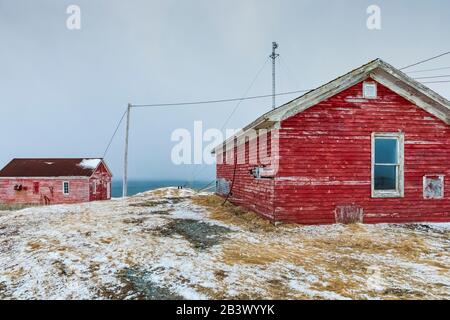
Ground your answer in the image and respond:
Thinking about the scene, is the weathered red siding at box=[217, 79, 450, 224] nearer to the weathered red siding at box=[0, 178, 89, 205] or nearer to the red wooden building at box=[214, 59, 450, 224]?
the red wooden building at box=[214, 59, 450, 224]

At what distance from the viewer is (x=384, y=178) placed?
13.3 meters

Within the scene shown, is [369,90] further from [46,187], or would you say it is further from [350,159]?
[46,187]

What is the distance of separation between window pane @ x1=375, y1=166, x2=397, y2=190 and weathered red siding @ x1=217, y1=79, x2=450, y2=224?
7.60 feet

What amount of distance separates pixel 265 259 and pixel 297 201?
3.78m

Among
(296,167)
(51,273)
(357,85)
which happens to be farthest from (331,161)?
(51,273)

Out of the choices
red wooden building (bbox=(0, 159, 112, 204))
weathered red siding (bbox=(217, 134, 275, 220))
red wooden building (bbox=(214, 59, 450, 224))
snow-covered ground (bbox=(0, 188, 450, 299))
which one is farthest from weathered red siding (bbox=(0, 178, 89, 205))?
red wooden building (bbox=(214, 59, 450, 224))

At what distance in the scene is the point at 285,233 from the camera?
28.8 ft

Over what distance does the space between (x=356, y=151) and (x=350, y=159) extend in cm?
34

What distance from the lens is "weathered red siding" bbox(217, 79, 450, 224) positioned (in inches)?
385

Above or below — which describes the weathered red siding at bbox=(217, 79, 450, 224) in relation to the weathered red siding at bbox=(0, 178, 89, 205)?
above

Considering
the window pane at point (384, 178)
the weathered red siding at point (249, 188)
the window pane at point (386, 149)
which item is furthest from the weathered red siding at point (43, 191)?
the window pane at point (386, 149)

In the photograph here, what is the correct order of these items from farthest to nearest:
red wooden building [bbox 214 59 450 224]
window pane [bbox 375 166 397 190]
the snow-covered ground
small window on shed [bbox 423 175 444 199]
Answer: window pane [bbox 375 166 397 190] < small window on shed [bbox 423 175 444 199] < red wooden building [bbox 214 59 450 224] < the snow-covered ground

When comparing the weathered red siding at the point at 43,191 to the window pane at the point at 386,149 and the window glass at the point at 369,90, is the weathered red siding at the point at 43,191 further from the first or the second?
the window glass at the point at 369,90
